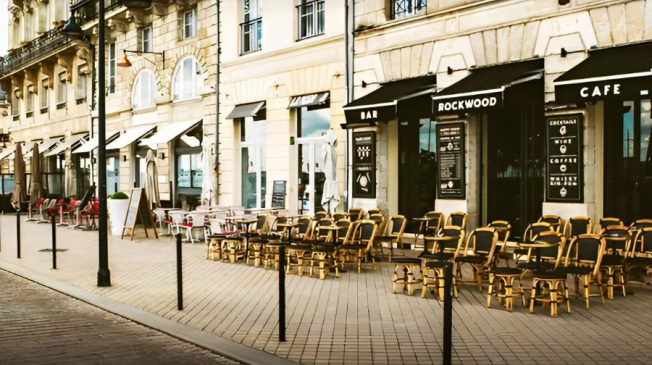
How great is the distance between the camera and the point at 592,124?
13.2 meters

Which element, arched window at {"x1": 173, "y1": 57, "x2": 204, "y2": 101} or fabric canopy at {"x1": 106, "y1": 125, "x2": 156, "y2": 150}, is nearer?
arched window at {"x1": 173, "y1": 57, "x2": 204, "y2": 101}

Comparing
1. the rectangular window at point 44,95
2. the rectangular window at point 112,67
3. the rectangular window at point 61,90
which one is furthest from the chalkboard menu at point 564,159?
the rectangular window at point 44,95

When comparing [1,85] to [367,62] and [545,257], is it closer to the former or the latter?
[367,62]

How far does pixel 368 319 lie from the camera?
859cm

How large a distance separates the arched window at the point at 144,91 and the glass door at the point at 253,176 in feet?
22.3

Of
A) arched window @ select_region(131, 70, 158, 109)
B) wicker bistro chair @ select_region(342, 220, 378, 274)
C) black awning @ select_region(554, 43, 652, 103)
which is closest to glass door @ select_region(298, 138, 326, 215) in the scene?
wicker bistro chair @ select_region(342, 220, 378, 274)

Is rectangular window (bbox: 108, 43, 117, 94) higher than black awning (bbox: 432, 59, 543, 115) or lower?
higher

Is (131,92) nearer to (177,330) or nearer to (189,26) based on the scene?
(189,26)

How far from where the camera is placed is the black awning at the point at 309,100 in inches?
750

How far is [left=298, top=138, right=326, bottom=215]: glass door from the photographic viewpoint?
19984 millimetres

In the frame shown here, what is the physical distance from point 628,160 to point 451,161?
382 centimetres

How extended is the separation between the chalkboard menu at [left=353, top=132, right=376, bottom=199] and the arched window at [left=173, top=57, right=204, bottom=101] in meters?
8.65

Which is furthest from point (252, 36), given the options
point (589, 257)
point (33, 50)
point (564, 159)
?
point (33, 50)

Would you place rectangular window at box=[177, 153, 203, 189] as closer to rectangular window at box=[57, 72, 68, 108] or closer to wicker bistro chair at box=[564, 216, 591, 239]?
rectangular window at box=[57, 72, 68, 108]
